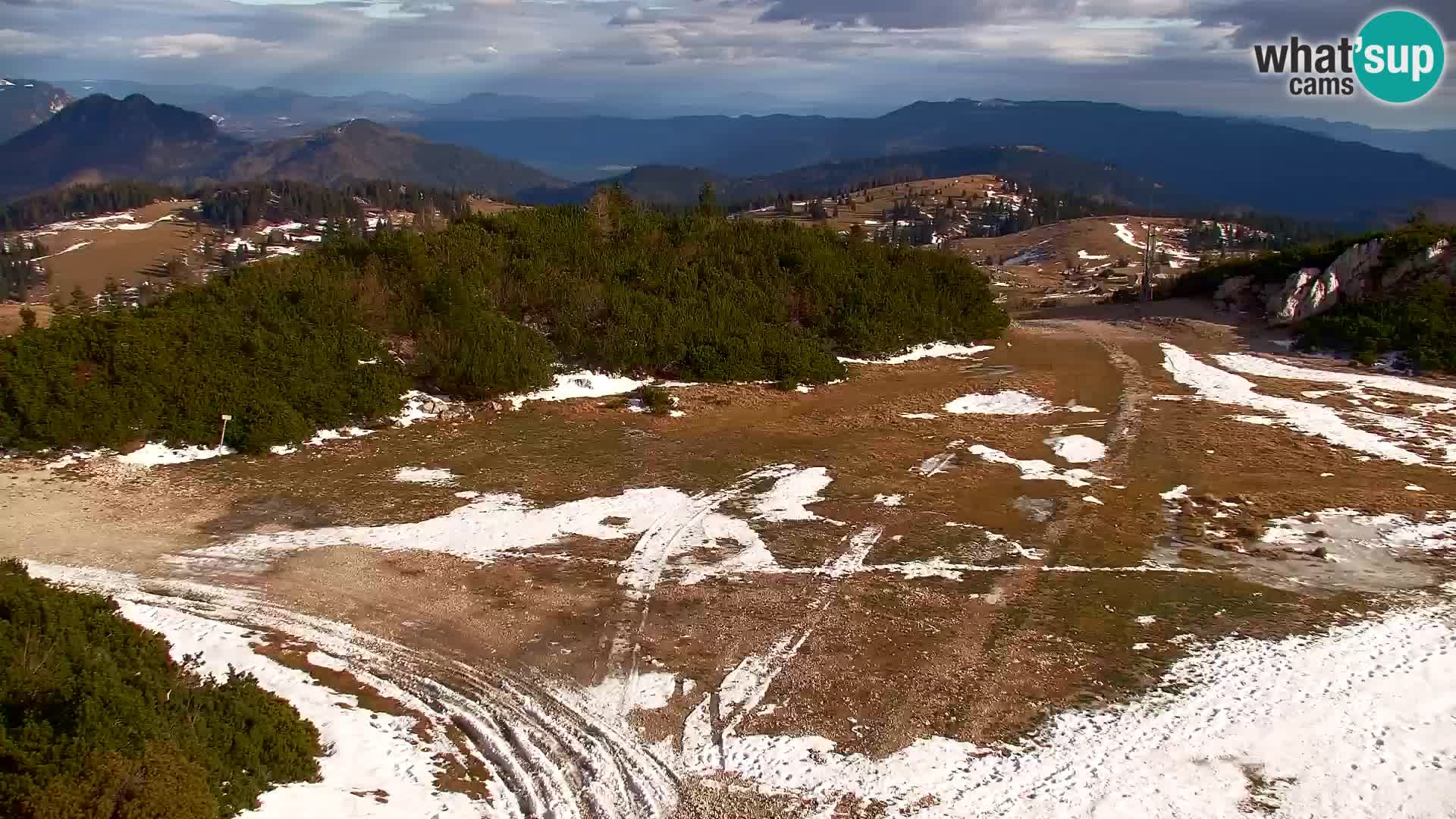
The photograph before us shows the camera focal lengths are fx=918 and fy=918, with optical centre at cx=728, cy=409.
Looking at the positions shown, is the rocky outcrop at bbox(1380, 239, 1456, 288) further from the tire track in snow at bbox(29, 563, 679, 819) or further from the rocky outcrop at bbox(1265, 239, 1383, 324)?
the tire track in snow at bbox(29, 563, 679, 819)

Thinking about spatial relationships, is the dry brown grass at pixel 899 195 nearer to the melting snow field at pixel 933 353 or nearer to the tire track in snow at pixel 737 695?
the melting snow field at pixel 933 353

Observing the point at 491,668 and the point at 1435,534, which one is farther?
the point at 1435,534

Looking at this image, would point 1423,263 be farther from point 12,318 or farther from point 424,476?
point 12,318

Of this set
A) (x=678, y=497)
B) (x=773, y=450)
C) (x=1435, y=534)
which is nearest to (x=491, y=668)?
(x=678, y=497)

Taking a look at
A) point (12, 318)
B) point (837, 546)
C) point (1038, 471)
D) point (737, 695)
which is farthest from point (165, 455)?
point (1038, 471)

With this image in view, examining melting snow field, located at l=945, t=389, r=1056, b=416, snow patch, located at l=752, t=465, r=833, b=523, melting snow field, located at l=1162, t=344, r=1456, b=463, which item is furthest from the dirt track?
melting snow field, located at l=1162, t=344, r=1456, b=463

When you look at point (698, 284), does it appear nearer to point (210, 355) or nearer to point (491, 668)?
point (210, 355)

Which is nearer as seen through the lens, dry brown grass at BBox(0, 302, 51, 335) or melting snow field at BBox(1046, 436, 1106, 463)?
melting snow field at BBox(1046, 436, 1106, 463)

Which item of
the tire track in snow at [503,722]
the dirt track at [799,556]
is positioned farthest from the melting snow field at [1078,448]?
the tire track in snow at [503,722]
